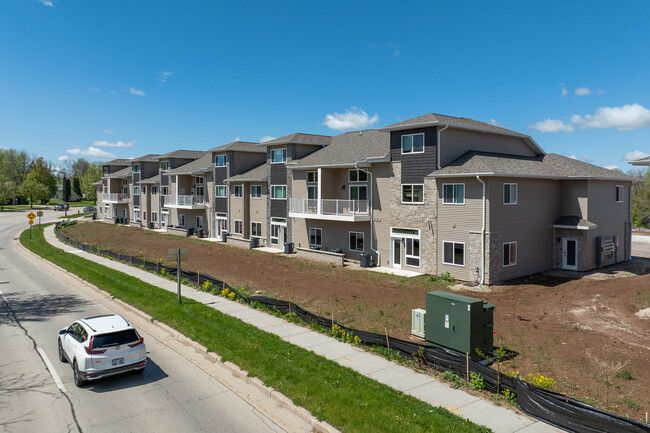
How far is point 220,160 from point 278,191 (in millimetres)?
11641

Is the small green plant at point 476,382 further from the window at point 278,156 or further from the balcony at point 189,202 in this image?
the balcony at point 189,202

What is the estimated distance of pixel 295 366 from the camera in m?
12.3

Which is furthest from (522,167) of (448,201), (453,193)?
(448,201)

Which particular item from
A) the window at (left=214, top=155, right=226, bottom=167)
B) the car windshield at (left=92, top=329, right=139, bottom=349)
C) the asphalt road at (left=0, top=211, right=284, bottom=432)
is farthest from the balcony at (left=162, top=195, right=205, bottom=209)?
the car windshield at (left=92, top=329, right=139, bottom=349)

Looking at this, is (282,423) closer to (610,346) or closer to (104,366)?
(104,366)

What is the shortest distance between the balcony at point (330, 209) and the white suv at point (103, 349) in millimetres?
21202

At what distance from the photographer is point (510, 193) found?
26516mm

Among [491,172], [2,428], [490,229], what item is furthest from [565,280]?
[2,428]

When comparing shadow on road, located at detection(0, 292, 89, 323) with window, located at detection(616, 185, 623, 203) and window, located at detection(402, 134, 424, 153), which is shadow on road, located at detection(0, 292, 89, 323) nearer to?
window, located at detection(402, 134, 424, 153)

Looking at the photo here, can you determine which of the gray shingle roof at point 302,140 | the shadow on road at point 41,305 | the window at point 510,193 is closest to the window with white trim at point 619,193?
the window at point 510,193

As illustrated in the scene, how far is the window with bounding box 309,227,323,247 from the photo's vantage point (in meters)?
36.8

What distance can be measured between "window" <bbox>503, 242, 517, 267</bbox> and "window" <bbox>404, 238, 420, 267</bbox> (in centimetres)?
536

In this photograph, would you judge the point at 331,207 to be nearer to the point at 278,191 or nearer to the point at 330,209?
the point at 330,209

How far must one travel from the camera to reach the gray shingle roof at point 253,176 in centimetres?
4312
